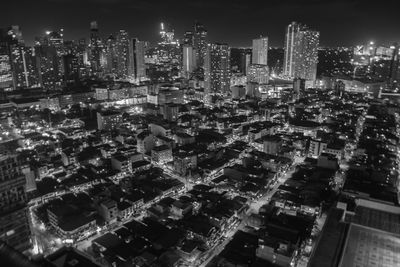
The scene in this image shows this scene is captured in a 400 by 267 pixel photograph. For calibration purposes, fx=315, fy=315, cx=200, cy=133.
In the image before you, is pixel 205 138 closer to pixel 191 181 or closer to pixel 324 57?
pixel 191 181

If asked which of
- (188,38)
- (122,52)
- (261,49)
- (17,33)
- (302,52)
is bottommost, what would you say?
(122,52)

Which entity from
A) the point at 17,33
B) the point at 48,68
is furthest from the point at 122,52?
the point at 17,33

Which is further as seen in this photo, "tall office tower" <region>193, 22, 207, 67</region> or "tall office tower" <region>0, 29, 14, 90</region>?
"tall office tower" <region>193, 22, 207, 67</region>

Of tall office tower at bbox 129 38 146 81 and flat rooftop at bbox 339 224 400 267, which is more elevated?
tall office tower at bbox 129 38 146 81

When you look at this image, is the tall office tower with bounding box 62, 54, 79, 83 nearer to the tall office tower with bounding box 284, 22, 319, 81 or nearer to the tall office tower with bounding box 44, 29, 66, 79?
the tall office tower with bounding box 44, 29, 66, 79

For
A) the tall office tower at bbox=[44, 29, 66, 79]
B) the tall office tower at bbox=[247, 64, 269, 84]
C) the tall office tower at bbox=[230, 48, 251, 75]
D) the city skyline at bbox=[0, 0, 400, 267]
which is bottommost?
the city skyline at bbox=[0, 0, 400, 267]

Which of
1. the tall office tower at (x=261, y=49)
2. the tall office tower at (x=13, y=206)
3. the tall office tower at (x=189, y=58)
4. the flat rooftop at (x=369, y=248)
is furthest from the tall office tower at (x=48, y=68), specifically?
the flat rooftop at (x=369, y=248)

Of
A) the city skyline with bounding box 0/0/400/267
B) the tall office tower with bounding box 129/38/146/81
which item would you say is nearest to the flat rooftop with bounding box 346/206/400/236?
the city skyline with bounding box 0/0/400/267

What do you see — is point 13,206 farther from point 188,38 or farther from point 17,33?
point 188,38
